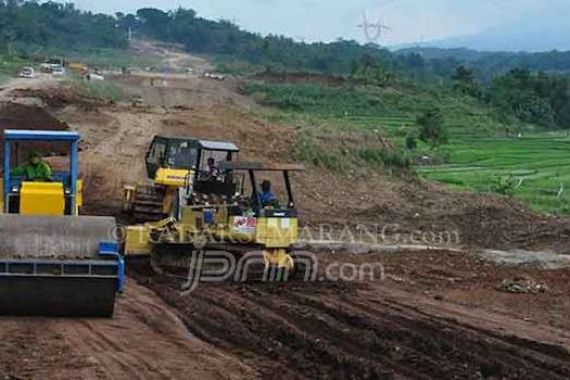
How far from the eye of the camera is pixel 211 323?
572 inches

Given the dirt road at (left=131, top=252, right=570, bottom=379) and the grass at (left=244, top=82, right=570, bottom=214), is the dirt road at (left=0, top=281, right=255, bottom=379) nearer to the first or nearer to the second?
the dirt road at (left=131, top=252, right=570, bottom=379)

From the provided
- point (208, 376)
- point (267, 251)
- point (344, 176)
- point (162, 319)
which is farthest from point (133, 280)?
point (344, 176)

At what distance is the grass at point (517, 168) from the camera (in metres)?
42.5

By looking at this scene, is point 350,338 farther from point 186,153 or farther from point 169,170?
point 169,170

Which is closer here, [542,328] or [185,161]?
[542,328]

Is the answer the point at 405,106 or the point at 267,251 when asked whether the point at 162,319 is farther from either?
the point at 405,106

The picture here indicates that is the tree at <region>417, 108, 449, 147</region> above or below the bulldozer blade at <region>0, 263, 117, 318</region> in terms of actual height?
below

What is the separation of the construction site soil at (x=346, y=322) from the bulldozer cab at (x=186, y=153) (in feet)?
8.35

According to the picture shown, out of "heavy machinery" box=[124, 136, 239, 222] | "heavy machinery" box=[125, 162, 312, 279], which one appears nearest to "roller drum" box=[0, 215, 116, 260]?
"heavy machinery" box=[125, 162, 312, 279]

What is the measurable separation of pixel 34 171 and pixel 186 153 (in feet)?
20.6

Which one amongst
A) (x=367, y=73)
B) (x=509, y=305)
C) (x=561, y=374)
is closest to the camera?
(x=561, y=374)

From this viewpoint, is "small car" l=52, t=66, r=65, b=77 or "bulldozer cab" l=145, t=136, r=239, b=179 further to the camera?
"small car" l=52, t=66, r=65, b=77

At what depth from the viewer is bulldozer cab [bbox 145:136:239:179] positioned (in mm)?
21141

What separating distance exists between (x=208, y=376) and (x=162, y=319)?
133 inches
